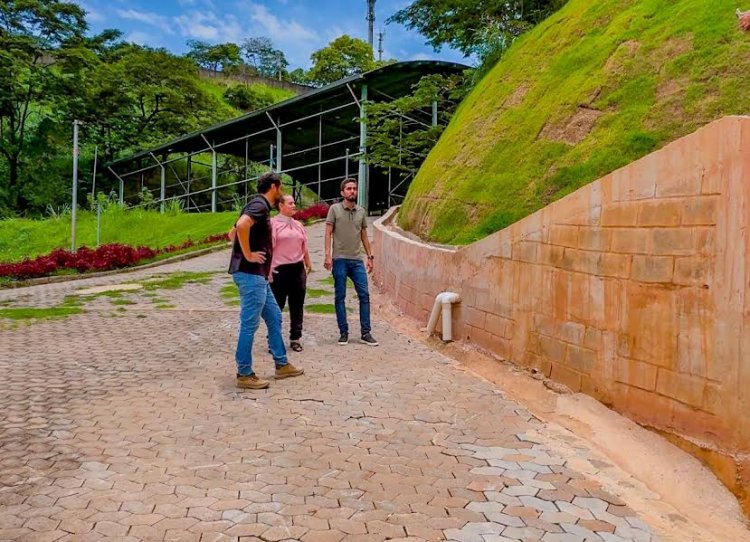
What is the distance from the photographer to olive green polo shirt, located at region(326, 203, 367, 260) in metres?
6.86

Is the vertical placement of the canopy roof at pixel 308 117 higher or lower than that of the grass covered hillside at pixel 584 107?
higher

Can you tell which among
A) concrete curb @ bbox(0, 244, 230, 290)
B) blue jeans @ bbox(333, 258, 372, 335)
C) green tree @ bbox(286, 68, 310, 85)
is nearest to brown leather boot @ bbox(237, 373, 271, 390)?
blue jeans @ bbox(333, 258, 372, 335)

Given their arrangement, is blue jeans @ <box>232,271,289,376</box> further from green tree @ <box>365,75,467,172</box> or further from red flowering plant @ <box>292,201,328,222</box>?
red flowering plant @ <box>292,201,328,222</box>

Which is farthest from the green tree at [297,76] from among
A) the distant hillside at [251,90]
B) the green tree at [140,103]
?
the green tree at [140,103]

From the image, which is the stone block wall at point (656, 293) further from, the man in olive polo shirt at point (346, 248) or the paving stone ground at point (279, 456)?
the man in olive polo shirt at point (346, 248)

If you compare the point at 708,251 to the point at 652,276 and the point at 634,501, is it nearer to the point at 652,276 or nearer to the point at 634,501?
the point at 652,276

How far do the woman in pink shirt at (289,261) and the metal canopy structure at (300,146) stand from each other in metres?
14.1

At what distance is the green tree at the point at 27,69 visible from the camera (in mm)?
34188

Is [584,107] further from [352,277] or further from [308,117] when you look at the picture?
[308,117]

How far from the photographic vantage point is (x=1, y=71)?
3359 centimetres

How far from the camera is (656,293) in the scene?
4023mm

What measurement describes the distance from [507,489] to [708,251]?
6.03 ft

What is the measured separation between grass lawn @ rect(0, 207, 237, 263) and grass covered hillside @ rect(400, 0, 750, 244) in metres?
15.2

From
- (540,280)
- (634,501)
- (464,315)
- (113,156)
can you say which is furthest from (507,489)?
(113,156)
